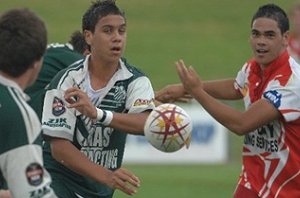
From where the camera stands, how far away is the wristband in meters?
9.08

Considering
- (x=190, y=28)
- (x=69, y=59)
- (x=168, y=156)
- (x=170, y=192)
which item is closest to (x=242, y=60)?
(x=190, y=28)

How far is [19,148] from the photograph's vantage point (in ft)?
23.0

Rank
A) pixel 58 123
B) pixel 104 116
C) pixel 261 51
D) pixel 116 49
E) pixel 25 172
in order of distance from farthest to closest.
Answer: pixel 261 51 → pixel 116 49 → pixel 58 123 → pixel 104 116 → pixel 25 172

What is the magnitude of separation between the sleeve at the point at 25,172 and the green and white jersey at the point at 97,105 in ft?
7.76

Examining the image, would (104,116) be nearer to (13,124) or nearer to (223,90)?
(223,90)

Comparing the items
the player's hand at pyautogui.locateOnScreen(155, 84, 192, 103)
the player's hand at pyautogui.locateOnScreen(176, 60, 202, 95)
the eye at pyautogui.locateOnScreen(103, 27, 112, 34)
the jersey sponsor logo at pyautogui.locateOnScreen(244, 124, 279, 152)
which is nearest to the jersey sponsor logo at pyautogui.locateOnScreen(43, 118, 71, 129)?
the eye at pyautogui.locateOnScreen(103, 27, 112, 34)

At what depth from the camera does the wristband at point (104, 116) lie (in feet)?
29.8

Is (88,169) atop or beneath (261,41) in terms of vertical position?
beneath

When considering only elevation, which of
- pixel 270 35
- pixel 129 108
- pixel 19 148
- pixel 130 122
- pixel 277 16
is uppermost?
pixel 277 16

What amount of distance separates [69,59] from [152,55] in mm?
24046

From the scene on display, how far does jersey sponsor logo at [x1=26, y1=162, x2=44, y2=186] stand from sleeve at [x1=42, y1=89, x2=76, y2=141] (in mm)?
2372

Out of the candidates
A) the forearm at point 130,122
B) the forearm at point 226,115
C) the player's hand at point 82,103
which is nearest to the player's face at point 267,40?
the forearm at point 226,115

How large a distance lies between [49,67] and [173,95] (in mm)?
1309

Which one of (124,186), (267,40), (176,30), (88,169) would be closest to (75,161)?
(88,169)
